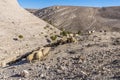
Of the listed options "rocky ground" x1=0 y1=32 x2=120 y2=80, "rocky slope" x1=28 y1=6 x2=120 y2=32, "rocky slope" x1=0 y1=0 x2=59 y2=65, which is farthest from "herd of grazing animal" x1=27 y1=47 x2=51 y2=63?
"rocky slope" x1=28 y1=6 x2=120 y2=32

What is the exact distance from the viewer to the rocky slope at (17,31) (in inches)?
1273

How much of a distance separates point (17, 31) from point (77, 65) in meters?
23.0

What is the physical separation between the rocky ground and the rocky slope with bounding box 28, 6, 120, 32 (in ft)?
215

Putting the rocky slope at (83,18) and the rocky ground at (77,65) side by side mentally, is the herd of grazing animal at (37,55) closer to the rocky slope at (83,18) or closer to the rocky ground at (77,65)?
the rocky ground at (77,65)

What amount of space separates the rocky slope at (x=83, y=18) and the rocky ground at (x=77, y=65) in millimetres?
65396

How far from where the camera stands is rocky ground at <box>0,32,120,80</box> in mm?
13562

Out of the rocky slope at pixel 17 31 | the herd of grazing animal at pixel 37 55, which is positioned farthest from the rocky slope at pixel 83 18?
the herd of grazing animal at pixel 37 55

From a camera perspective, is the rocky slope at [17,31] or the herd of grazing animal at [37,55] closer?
the herd of grazing animal at [37,55]

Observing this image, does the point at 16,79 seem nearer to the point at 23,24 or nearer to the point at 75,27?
the point at 23,24

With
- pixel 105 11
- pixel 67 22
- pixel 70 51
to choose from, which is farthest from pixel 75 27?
pixel 70 51

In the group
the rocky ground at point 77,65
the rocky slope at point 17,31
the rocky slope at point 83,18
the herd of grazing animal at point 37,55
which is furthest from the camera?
the rocky slope at point 83,18

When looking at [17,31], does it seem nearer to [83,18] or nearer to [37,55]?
[37,55]

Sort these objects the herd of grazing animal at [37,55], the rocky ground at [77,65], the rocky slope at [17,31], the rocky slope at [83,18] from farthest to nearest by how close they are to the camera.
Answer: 1. the rocky slope at [83,18]
2. the rocky slope at [17,31]
3. the herd of grazing animal at [37,55]
4. the rocky ground at [77,65]

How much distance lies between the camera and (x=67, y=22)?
310 ft
